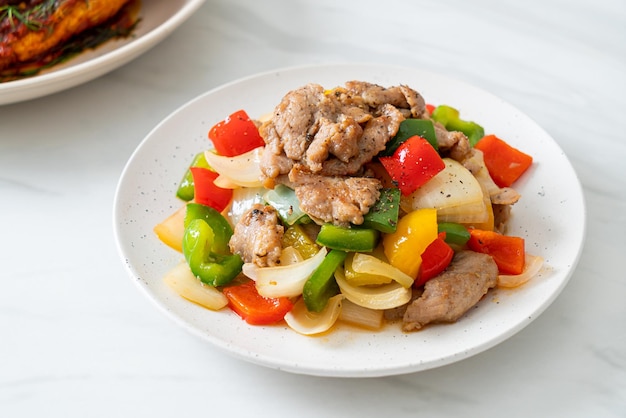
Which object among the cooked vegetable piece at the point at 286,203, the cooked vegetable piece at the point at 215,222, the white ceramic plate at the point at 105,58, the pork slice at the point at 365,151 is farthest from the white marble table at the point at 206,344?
the pork slice at the point at 365,151

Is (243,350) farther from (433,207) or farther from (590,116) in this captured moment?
(590,116)

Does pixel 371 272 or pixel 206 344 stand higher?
pixel 371 272

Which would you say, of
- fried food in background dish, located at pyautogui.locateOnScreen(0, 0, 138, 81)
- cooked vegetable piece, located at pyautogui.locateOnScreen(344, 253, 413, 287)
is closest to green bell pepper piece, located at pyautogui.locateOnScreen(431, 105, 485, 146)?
cooked vegetable piece, located at pyautogui.locateOnScreen(344, 253, 413, 287)

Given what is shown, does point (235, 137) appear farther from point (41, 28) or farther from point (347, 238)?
point (41, 28)

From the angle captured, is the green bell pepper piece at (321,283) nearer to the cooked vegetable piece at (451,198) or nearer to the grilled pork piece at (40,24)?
the cooked vegetable piece at (451,198)

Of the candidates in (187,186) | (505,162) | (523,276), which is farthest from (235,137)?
(523,276)
